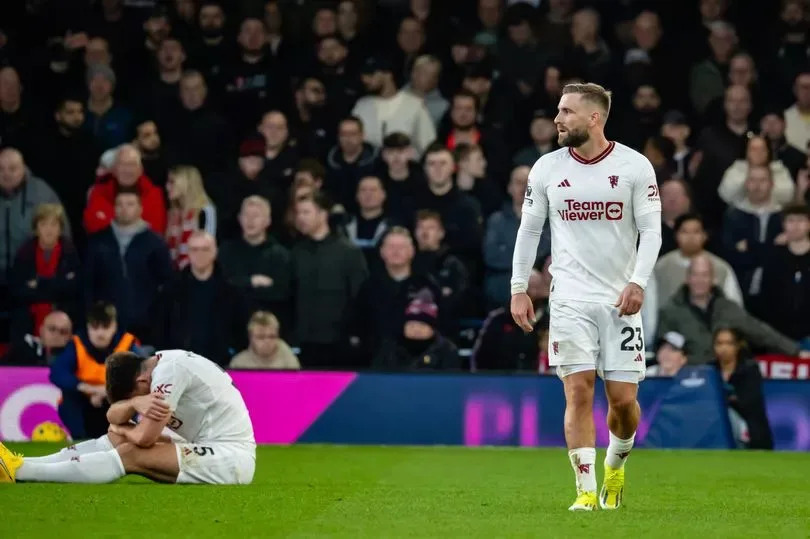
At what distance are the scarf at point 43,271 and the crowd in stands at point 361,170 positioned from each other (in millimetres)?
20

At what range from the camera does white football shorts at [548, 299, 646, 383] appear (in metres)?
9.05

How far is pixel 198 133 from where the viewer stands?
734 inches

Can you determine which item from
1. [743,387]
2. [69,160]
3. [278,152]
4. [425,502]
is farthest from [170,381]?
[69,160]

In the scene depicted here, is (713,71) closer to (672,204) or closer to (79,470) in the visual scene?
(672,204)

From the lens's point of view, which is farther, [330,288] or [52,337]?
[330,288]

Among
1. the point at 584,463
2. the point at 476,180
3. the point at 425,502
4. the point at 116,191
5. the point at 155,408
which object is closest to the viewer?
the point at 584,463

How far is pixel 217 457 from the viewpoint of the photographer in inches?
427

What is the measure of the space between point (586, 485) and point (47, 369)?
7802mm

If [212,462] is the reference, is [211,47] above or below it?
above

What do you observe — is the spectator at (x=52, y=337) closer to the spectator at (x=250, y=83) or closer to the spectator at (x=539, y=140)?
the spectator at (x=250, y=83)

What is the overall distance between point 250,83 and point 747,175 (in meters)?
5.82

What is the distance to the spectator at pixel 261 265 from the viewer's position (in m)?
16.5

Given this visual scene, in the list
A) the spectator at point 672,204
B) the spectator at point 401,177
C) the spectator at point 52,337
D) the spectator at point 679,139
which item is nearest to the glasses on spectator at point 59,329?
the spectator at point 52,337

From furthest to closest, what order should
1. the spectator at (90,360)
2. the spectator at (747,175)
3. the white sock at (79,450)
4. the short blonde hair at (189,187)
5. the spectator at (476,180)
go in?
the spectator at (476,180)
the short blonde hair at (189,187)
the spectator at (747,175)
the spectator at (90,360)
the white sock at (79,450)
